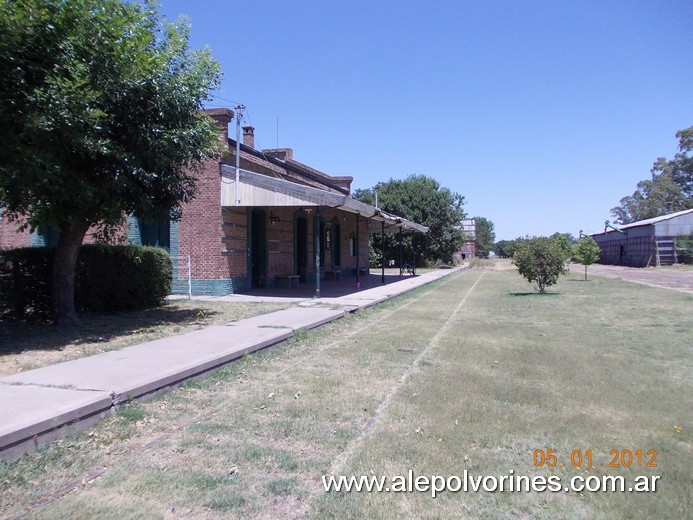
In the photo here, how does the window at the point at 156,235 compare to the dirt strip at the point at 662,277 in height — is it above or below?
above

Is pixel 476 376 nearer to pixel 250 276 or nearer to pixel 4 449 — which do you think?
pixel 4 449

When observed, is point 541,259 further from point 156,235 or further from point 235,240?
point 156,235

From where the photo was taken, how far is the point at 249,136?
23.3 m

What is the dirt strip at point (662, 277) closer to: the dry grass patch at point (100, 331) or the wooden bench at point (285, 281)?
the wooden bench at point (285, 281)

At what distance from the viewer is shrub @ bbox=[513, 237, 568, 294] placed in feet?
58.5

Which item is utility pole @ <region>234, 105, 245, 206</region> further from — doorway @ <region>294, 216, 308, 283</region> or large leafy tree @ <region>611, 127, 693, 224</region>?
large leafy tree @ <region>611, 127, 693, 224</region>

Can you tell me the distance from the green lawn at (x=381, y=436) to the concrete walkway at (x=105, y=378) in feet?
0.55

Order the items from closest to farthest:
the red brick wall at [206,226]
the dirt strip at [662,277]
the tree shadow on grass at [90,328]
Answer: the tree shadow on grass at [90,328] < the red brick wall at [206,226] < the dirt strip at [662,277]

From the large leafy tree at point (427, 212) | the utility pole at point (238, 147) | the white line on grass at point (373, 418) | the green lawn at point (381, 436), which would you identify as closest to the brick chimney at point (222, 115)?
the utility pole at point (238, 147)

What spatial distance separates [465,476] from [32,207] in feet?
27.7

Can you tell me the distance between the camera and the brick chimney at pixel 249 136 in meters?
23.2

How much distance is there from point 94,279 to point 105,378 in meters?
6.49
